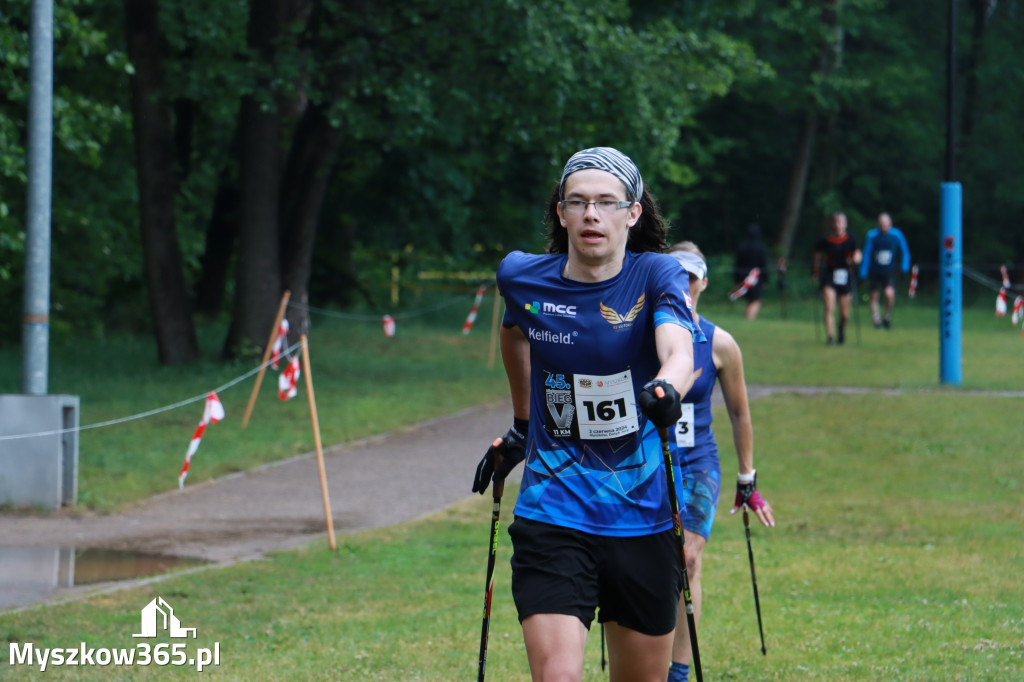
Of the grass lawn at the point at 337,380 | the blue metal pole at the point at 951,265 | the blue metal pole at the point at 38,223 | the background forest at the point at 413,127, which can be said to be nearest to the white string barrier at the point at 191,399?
the grass lawn at the point at 337,380

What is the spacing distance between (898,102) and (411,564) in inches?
1388

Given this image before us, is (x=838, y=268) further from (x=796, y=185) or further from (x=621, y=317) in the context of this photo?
(x=796, y=185)

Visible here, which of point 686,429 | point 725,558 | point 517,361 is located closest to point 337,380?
point 725,558

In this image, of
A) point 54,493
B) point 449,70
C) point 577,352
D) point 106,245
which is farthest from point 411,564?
point 106,245

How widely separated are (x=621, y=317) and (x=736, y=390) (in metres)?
2.03

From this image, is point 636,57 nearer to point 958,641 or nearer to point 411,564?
point 411,564

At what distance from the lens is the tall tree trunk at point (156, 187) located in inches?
752

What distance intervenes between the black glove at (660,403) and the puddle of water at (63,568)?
17.6ft

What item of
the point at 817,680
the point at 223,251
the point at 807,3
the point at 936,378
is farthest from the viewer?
the point at 807,3

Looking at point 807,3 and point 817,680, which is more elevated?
point 807,3

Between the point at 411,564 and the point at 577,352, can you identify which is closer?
the point at 577,352

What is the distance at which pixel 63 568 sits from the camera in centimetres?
883

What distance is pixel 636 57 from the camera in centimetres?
1898

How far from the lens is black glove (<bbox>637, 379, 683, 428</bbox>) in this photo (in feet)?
11.6
